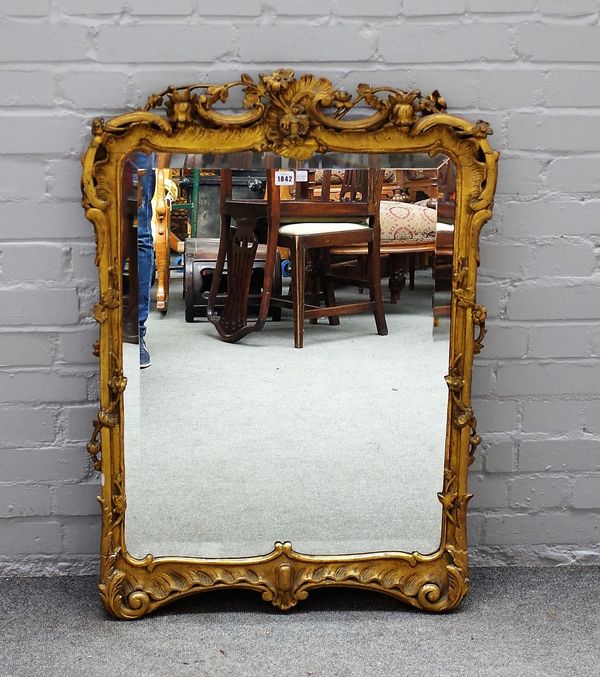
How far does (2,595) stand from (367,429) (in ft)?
2.62

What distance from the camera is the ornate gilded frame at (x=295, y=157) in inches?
63.1

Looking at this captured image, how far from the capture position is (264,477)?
68.9 inches

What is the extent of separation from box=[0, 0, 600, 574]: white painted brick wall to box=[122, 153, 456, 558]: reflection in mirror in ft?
0.46

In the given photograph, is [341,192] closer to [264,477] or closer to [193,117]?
[193,117]

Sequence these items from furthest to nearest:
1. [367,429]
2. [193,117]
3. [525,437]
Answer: [525,437] → [367,429] → [193,117]

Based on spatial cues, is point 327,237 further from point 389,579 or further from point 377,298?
point 389,579

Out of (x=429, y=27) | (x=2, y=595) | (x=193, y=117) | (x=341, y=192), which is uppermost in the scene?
(x=429, y=27)

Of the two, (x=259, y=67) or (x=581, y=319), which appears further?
(x=581, y=319)

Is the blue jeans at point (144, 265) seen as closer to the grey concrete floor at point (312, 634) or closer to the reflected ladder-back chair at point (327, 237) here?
the reflected ladder-back chair at point (327, 237)

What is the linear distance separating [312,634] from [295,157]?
2.90 ft

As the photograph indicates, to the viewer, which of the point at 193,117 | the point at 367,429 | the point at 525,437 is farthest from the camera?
the point at 525,437

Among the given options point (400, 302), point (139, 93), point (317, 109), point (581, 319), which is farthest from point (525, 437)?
point (139, 93)

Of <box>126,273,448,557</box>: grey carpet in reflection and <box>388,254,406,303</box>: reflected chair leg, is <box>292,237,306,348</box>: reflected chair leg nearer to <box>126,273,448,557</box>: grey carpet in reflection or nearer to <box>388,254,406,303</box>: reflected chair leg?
<box>126,273,448,557</box>: grey carpet in reflection

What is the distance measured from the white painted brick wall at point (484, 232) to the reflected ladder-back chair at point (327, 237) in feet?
0.70
